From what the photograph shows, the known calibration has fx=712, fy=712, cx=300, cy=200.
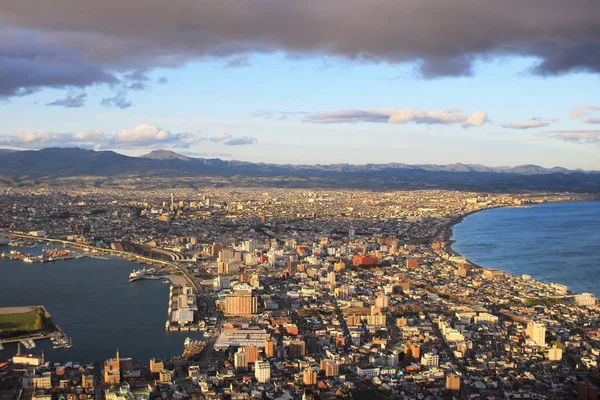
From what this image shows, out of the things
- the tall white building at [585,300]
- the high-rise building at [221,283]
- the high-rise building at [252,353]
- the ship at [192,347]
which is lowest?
the ship at [192,347]

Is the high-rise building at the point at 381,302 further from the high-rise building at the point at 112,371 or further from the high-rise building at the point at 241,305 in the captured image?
the high-rise building at the point at 112,371

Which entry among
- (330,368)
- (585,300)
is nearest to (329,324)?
(330,368)

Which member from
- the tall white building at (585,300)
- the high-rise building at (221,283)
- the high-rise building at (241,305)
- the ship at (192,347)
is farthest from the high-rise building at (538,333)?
the high-rise building at (221,283)

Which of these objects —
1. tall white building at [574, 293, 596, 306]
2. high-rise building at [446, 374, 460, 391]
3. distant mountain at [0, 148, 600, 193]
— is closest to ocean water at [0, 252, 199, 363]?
high-rise building at [446, 374, 460, 391]

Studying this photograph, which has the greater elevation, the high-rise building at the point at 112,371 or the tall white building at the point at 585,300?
the tall white building at the point at 585,300

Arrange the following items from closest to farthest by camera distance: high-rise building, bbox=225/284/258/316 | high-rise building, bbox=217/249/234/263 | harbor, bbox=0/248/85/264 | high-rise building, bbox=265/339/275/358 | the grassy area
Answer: high-rise building, bbox=265/339/275/358 → the grassy area → high-rise building, bbox=225/284/258/316 → high-rise building, bbox=217/249/234/263 → harbor, bbox=0/248/85/264

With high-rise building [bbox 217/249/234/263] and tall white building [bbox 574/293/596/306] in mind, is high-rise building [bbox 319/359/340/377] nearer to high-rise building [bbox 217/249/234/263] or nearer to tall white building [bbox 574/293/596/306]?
tall white building [bbox 574/293/596/306]
